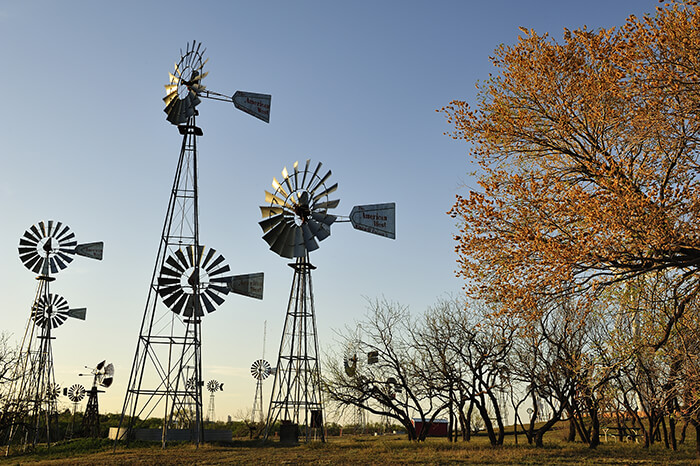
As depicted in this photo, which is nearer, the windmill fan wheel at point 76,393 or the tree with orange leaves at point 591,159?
the tree with orange leaves at point 591,159

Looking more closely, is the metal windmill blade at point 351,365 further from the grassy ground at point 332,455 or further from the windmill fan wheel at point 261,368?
the windmill fan wheel at point 261,368

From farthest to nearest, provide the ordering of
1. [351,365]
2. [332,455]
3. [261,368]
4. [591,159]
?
[261,368]
[351,365]
[332,455]
[591,159]

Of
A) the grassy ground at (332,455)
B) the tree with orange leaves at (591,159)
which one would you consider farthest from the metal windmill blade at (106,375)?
the tree with orange leaves at (591,159)

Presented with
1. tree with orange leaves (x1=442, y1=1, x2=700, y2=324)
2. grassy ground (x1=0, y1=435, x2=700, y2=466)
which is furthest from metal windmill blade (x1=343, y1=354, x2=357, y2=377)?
tree with orange leaves (x1=442, y1=1, x2=700, y2=324)

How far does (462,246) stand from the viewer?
38.9ft

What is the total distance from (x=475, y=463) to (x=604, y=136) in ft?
34.1

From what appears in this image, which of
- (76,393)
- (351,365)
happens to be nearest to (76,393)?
(76,393)

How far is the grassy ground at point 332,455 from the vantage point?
1736cm

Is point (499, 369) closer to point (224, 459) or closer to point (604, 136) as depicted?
point (224, 459)

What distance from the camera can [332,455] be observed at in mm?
18812

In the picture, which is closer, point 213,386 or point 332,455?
point 332,455

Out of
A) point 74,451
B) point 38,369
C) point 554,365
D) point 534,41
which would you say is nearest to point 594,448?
point 554,365

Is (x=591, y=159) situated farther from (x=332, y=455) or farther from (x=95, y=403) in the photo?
(x=95, y=403)

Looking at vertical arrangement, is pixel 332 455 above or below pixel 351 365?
below
